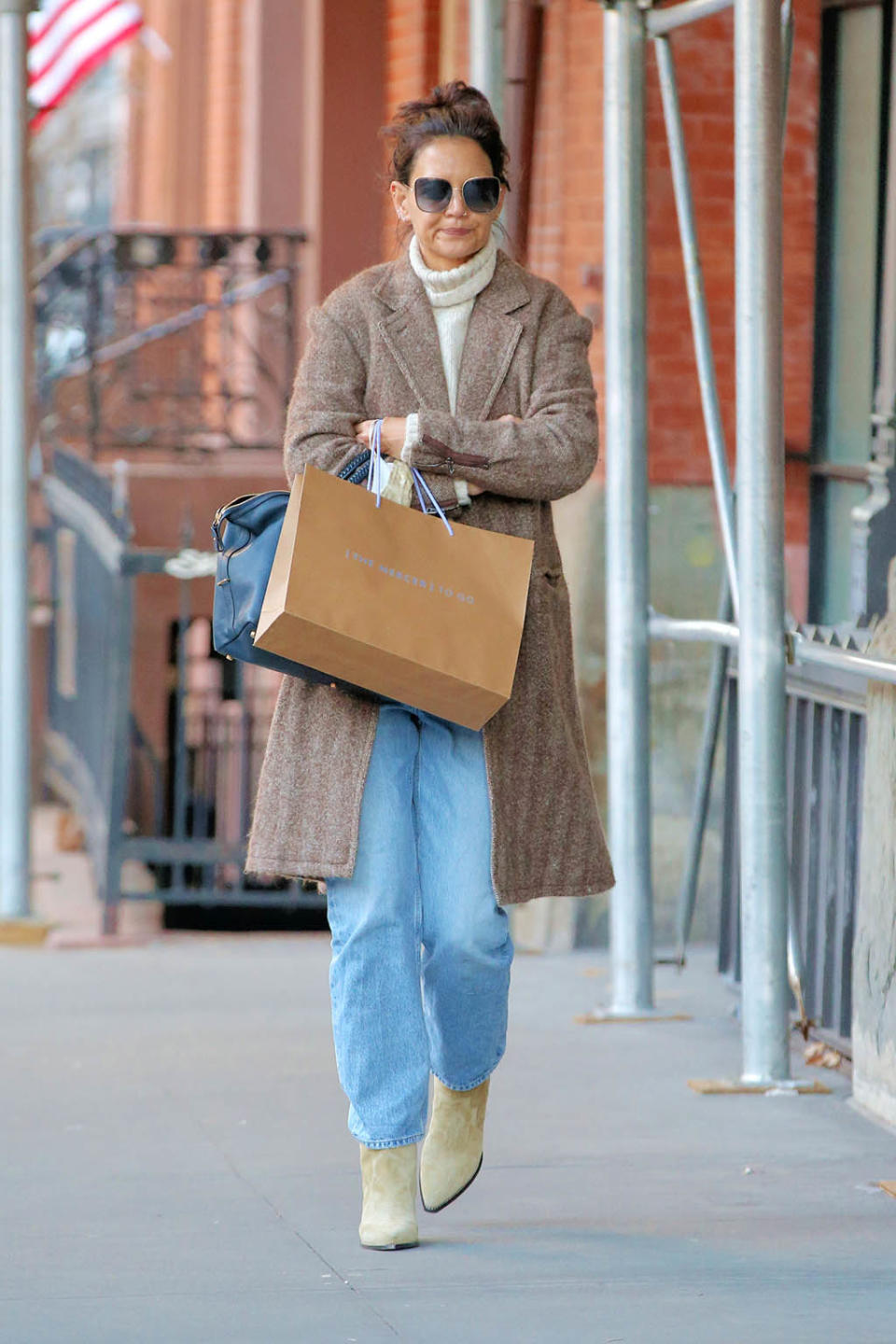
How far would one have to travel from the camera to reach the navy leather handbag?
3.64 metres

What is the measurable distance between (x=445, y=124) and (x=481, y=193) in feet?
0.48

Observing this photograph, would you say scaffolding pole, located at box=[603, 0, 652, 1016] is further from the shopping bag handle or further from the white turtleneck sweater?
the shopping bag handle

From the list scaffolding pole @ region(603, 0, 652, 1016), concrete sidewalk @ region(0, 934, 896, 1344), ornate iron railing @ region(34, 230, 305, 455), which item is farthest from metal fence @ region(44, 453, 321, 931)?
ornate iron railing @ region(34, 230, 305, 455)

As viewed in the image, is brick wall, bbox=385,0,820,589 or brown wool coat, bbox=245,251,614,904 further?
brick wall, bbox=385,0,820,589

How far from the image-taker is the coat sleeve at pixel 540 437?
3.76 meters

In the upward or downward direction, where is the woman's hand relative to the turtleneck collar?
downward

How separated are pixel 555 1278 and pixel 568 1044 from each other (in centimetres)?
196

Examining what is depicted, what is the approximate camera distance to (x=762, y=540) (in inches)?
197

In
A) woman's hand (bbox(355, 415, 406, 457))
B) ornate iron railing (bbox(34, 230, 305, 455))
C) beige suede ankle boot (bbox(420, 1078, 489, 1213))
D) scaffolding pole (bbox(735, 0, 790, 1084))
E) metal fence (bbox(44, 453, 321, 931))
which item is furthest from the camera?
ornate iron railing (bbox(34, 230, 305, 455))

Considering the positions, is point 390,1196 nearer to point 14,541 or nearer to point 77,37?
point 14,541

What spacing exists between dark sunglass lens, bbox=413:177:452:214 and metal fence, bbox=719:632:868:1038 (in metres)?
1.65

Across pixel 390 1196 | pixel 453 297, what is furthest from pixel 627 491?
pixel 390 1196

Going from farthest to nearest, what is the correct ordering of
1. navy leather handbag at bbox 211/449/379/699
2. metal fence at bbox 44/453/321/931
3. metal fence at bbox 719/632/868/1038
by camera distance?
1. metal fence at bbox 44/453/321/931
2. metal fence at bbox 719/632/868/1038
3. navy leather handbag at bbox 211/449/379/699

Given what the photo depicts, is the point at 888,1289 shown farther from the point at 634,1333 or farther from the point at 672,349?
the point at 672,349
